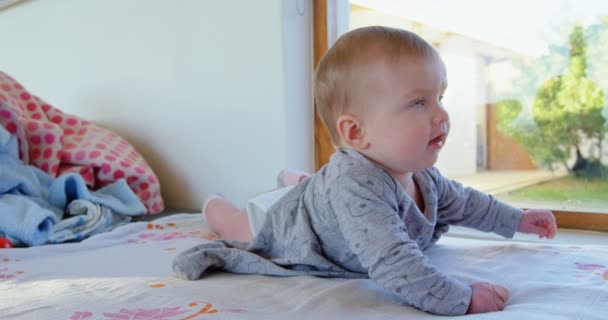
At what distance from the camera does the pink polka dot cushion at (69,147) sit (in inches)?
61.6

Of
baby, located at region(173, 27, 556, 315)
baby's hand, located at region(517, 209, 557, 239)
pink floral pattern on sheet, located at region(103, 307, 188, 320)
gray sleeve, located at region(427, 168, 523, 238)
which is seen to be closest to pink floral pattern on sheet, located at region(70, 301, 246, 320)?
pink floral pattern on sheet, located at region(103, 307, 188, 320)

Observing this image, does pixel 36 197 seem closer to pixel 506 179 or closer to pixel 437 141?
pixel 437 141

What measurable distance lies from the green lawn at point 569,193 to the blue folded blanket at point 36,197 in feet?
3.59

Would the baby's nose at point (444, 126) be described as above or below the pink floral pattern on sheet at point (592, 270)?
above

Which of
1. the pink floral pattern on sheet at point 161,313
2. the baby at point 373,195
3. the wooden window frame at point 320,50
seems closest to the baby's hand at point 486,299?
the baby at point 373,195

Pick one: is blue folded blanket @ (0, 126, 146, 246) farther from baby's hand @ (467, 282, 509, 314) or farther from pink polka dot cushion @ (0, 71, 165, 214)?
baby's hand @ (467, 282, 509, 314)

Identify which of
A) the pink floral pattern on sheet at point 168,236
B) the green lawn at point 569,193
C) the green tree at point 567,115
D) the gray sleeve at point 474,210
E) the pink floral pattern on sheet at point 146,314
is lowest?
the pink floral pattern on sheet at point 168,236

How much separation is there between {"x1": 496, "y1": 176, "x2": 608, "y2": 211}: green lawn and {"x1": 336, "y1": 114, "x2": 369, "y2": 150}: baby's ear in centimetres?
77

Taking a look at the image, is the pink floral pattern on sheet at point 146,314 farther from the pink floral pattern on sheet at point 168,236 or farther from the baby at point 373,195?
the pink floral pattern on sheet at point 168,236

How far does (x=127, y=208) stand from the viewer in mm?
1497

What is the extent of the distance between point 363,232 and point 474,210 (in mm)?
354

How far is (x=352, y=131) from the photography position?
2.64 feet

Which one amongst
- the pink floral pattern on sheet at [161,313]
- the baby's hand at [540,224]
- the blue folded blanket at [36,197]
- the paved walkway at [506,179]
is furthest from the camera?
the paved walkway at [506,179]

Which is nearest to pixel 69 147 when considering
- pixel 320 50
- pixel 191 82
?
pixel 191 82
